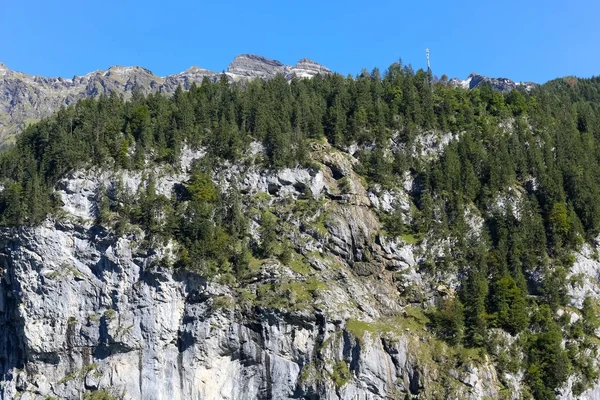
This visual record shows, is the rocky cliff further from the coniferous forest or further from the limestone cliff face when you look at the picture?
the coniferous forest

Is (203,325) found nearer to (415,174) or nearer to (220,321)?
(220,321)

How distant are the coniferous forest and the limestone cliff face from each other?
308 centimetres

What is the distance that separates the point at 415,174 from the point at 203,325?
40.9 m

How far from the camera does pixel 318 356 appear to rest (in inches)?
2608

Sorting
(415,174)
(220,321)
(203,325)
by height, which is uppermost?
(415,174)

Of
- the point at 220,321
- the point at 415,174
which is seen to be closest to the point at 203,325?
the point at 220,321

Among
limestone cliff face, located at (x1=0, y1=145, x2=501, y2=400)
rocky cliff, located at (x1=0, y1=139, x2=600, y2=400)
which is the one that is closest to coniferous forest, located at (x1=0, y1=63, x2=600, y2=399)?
rocky cliff, located at (x1=0, y1=139, x2=600, y2=400)

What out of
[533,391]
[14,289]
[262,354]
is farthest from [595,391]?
[14,289]

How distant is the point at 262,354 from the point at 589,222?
50983 mm

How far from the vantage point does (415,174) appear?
88562 mm

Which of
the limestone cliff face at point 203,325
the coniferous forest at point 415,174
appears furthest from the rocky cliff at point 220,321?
the coniferous forest at point 415,174

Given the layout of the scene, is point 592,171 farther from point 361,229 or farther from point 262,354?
point 262,354

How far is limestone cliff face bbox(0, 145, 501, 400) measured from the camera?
65.6m

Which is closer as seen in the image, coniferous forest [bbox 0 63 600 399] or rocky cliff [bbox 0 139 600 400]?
rocky cliff [bbox 0 139 600 400]
